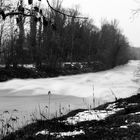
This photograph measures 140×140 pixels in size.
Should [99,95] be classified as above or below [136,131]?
below

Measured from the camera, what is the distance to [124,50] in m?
65.7

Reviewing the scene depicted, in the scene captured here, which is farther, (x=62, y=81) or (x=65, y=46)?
(x=65, y=46)

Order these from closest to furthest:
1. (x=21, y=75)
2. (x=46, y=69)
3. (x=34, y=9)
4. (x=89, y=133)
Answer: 1. (x=34, y=9)
2. (x=89, y=133)
3. (x=21, y=75)
4. (x=46, y=69)

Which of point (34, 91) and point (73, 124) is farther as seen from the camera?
point (34, 91)

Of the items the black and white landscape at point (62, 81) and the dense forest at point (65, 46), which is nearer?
the black and white landscape at point (62, 81)

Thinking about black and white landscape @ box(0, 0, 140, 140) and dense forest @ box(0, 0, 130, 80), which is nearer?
black and white landscape @ box(0, 0, 140, 140)

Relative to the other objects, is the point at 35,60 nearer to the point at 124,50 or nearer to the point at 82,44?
the point at 82,44

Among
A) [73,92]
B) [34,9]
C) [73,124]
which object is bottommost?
[73,92]

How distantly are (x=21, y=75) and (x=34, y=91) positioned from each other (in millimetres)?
10004

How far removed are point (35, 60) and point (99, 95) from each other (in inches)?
779

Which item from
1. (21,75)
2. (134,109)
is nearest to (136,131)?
(134,109)

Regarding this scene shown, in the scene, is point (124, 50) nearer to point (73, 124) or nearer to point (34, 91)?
point (34, 91)

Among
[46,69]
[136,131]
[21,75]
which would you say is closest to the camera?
[136,131]

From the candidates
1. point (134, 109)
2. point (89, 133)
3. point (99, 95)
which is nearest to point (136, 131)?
point (89, 133)
